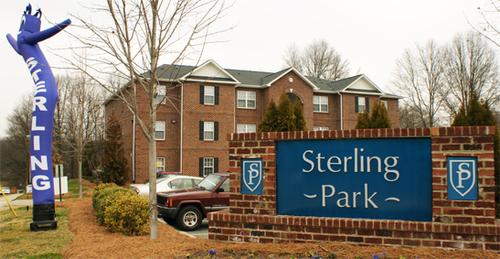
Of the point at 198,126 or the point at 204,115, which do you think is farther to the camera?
the point at 204,115

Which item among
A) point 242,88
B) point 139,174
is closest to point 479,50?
point 242,88

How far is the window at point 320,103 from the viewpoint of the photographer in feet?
99.5

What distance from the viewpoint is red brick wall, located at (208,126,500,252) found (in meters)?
4.16

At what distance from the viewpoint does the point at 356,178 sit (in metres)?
4.71

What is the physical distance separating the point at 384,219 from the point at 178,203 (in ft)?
22.7

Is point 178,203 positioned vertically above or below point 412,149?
below

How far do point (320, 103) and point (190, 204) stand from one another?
2176 centimetres

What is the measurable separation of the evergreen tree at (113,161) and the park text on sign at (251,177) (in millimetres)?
20964

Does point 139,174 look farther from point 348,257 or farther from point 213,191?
point 348,257

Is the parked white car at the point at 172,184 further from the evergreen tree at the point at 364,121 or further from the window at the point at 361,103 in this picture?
the window at the point at 361,103

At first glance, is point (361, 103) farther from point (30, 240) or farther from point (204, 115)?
point (30, 240)

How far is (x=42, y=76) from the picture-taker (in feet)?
30.4

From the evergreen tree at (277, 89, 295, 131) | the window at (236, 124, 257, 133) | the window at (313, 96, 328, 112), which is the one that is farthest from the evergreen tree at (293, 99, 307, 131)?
the window at (313, 96, 328, 112)

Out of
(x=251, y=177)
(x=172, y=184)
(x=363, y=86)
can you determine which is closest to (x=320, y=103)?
(x=363, y=86)
